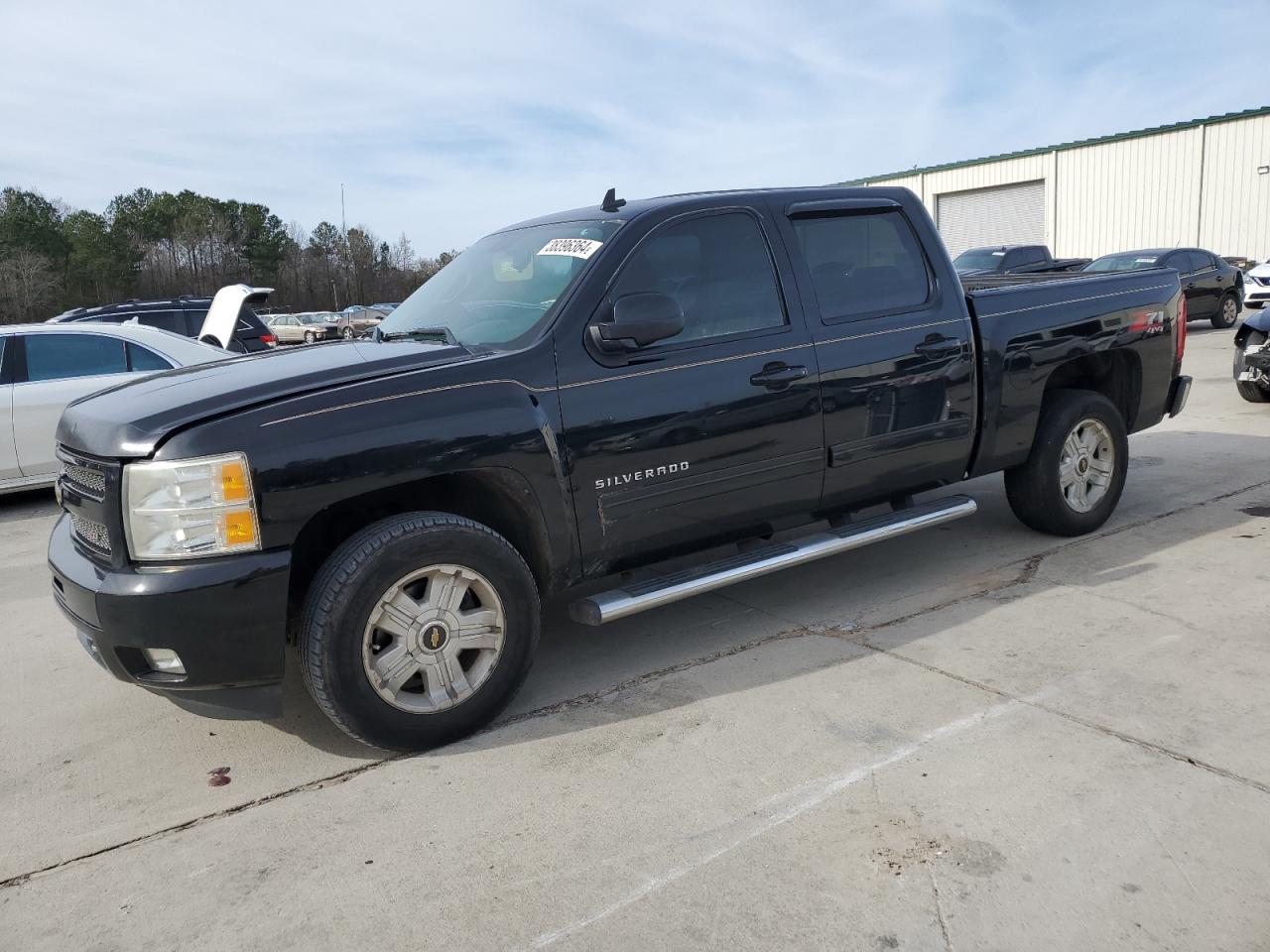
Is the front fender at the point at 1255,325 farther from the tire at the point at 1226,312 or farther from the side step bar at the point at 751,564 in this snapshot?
the tire at the point at 1226,312

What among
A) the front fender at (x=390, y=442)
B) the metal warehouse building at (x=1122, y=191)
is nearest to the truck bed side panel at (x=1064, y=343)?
the front fender at (x=390, y=442)

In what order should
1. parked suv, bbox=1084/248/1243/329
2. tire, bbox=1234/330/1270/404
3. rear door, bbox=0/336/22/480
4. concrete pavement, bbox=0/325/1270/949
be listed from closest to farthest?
concrete pavement, bbox=0/325/1270/949 → rear door, bbox=0/336/22/480 → tire, bbox=1234/330/1270/404 → parked suv, bbox=1084/248/1243/329

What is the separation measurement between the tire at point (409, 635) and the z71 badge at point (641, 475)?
44 cm

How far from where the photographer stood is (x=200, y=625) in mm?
3002

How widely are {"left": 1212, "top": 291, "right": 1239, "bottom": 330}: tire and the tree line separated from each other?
54.8 metres

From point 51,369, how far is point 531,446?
253 inches

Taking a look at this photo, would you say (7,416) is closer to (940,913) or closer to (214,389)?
(214,389)

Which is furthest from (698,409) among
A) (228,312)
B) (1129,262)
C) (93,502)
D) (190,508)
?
(1129,262)

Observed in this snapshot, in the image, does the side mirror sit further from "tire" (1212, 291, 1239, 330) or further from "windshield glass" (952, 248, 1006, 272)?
"tire" (1212, 291, 1239, 330)

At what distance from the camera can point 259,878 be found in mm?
2746

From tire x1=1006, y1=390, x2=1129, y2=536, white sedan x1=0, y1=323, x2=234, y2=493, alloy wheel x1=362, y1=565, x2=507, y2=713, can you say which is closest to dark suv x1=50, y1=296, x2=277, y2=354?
white sedan x1=0, y1=323, x2=234, y2=493

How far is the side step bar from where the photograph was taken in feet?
12.3

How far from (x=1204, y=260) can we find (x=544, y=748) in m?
19.8

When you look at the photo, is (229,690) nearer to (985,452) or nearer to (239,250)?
Answer: (985,452)
